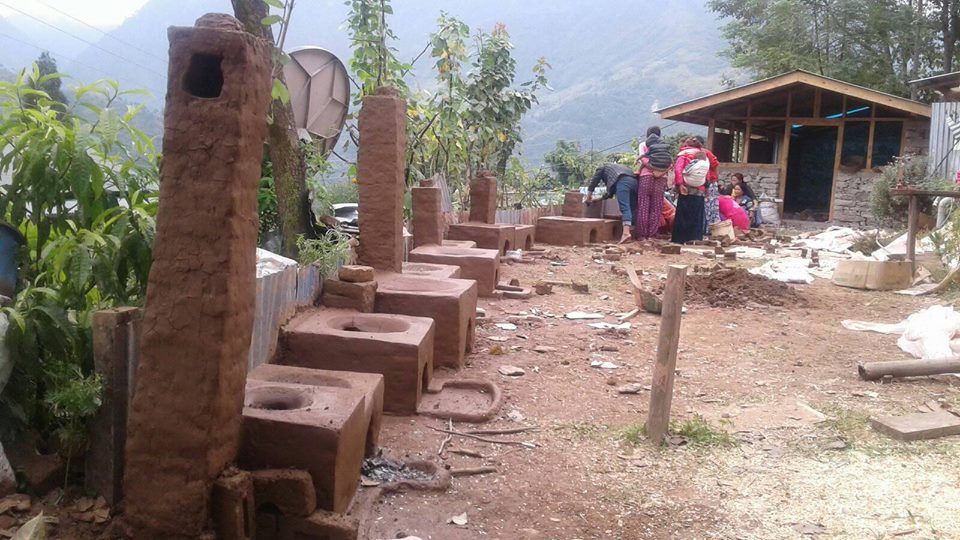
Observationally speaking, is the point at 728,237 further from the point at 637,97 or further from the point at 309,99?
the point at 637,97

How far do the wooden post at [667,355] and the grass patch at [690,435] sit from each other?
9 cm

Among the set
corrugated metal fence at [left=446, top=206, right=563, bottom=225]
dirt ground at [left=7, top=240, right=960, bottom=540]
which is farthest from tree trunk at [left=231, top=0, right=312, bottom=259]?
corrugated metal fence at [left=446, top=206, right=563, bottom=225]

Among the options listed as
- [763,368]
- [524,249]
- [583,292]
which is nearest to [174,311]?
[763,368]

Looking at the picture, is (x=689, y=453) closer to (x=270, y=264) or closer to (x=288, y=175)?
(x=270, y=264)

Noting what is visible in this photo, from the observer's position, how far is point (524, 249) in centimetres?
1103

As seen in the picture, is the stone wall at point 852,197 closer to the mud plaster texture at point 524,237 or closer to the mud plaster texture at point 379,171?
the mud plaster texture at point 524,237

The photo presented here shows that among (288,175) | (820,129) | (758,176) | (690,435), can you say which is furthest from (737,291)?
(820,129)

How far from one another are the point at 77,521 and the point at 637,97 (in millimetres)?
61684

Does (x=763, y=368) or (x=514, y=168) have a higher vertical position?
(x=514, y=168)

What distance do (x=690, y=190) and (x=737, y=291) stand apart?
4.50 meters

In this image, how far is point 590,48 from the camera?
93.6 m

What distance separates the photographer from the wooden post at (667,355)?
3828mm

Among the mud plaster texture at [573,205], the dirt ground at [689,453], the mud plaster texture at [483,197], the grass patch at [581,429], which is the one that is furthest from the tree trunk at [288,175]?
the mud plaster texture at [573,205]

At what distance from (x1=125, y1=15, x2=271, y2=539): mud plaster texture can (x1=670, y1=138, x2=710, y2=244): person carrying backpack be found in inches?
400
